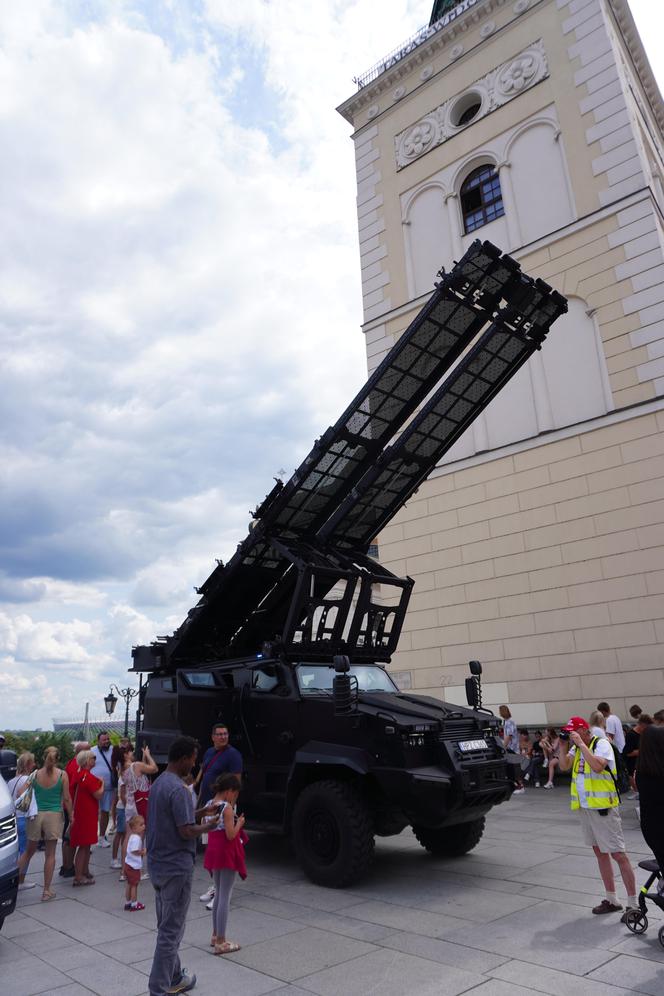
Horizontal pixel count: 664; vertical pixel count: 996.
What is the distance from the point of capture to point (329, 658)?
312 inches

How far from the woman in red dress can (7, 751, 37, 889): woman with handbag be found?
1.39ft

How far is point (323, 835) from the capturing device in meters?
6.25

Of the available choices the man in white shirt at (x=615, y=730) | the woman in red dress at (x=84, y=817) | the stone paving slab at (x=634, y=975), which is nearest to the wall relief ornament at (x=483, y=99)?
the man in white shirt at (x=615, y=730)

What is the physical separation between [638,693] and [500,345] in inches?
274

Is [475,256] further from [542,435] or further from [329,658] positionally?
[542,435]

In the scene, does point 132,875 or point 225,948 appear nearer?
point 225,948

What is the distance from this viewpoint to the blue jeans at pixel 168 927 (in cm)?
362

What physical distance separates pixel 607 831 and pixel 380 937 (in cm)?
187

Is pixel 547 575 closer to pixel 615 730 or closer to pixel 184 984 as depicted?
pixel 615 730

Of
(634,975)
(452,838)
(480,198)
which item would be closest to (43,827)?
(452,838)

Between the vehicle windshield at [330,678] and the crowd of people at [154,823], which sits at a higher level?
the vehicle windshield at [330,678]

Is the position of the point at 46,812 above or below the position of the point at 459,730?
below

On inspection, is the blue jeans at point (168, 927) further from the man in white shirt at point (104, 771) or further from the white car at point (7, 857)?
the man in white shirt at point (104, 771)

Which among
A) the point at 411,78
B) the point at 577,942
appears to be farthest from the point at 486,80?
the point at 577,942
